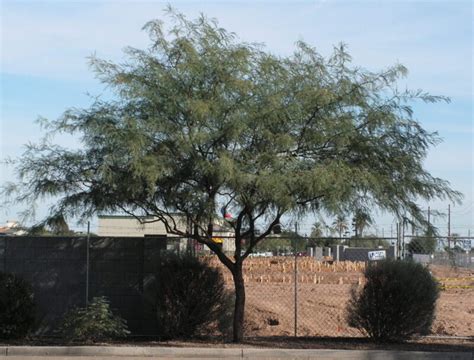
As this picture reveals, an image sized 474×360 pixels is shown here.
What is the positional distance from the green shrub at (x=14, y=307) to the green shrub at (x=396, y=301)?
623cm

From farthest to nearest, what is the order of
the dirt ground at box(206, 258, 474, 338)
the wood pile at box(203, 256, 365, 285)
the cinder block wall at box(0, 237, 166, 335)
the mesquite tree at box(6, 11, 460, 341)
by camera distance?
the wood pile at box(203, 256, 365, 285) < the dirt ground at box(206, 258, 474, 338) < the cinder block wall at box(0, 237, 166, 335) < the mesquite tree at box(6, 11, 460, 341)

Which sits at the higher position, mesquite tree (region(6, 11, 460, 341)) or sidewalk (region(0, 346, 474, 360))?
mesquite tree (region(6, 11, 460, 341))

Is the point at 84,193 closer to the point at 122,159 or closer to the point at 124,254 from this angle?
the point at 122,159

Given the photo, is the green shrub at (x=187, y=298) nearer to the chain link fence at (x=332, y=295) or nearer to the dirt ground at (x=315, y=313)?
the chain link fence at (x=332, y=295)

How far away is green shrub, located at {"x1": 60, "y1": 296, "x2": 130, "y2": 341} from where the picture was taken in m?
11.5

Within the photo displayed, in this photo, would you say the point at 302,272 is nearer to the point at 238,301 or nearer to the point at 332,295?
the point at 332,295

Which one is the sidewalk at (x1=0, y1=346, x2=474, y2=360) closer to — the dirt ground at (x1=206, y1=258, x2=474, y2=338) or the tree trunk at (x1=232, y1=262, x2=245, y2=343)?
the tree trunk at (x1=232, y1=262, x2=245, y2=343)

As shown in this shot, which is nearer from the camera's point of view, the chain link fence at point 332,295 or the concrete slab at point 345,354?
the concrete slab at point 345,354

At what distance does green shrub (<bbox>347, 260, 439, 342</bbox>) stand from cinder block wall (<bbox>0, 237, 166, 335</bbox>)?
13.9ft

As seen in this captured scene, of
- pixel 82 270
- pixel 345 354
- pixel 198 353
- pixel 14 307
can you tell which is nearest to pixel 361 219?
pixel 345 354

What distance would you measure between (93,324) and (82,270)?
2.17 metres

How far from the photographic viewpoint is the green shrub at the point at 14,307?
39.1ft

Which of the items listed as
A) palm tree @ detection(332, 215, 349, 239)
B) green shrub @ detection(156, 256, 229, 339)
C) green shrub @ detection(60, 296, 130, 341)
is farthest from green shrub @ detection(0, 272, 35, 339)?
palm tree @ detection(332, 215, 349, 239)

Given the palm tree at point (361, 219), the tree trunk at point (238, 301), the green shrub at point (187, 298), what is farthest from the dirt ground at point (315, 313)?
the palm tree at point (361, 219)
